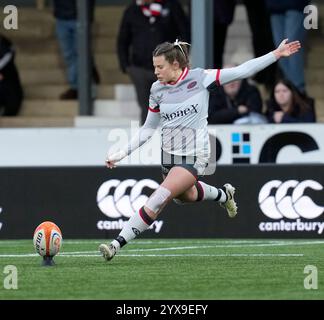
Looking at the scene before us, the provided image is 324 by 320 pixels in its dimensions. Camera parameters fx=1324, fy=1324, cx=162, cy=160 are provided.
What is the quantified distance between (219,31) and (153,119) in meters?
6.48

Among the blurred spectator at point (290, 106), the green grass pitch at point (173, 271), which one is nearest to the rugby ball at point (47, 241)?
the green grass pitch at point (173, 271)

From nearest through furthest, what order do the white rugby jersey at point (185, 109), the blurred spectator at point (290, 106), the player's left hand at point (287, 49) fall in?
the player's left hand at point (287, 49) → the white rugby jersey at point (185, 109) → the blurred spectator at point (290, 106)

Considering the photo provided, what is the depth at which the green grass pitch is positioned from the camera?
952 centimetres

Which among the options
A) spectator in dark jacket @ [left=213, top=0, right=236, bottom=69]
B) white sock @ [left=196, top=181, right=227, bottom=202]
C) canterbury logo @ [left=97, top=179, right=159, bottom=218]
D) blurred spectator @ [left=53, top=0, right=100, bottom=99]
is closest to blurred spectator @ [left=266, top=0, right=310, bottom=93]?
spectator in dark jacket @ [left=213, top=0, right=236, bottom=69]

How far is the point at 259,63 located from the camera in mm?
11359

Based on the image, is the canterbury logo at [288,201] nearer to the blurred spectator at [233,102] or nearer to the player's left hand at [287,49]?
the blurred spectator at [233,102]

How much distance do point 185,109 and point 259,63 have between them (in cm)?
79

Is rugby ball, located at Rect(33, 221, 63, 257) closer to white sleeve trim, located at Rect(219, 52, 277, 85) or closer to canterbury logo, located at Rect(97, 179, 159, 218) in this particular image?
white sleeve trim, located at Rect(219, 52, 277, 85)

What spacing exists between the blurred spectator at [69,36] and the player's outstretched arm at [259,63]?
7.38 m

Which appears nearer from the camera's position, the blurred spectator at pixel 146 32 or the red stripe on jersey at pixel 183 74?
the red stripe on jersey at pixel 183 74

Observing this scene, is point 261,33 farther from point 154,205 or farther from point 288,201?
point 154,205

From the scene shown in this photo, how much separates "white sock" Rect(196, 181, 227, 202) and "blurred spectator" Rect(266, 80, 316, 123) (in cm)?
364

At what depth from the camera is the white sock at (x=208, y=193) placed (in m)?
12.2

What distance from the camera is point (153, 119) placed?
11828 millimetres
